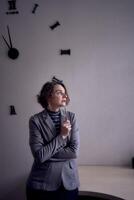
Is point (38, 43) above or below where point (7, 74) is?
above

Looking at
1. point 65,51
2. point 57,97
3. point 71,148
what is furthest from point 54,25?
point 71,148

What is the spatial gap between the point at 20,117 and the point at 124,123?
3.03ft

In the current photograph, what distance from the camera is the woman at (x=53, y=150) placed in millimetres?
1634

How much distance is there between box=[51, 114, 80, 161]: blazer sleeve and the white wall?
2.21 feet

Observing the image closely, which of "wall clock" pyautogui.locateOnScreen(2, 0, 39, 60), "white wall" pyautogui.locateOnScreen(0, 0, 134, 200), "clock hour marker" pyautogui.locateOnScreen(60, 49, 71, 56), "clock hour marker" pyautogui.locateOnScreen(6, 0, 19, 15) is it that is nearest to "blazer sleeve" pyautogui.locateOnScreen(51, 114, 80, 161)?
"white wall" pyautogui.locateOnScreen(0, 0, 134, 200)

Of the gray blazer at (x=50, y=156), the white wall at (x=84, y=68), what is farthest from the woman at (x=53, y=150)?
the white wall at (x=84, y=68)

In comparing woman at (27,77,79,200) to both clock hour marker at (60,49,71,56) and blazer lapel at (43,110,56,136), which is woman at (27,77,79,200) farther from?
clock hour marker at (60,49,71,56)

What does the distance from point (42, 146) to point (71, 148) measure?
188mm

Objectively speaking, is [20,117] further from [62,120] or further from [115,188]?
[115,188]

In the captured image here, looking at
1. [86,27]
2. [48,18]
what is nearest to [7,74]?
[48,18]

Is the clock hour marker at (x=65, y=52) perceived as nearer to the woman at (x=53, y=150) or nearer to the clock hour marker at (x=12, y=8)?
the clock hour marker at (x=12, y=8)

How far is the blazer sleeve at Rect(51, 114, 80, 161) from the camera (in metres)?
1.69

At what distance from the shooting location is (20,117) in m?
2.49

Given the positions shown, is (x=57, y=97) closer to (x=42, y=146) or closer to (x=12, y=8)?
(x=42, y=146)
